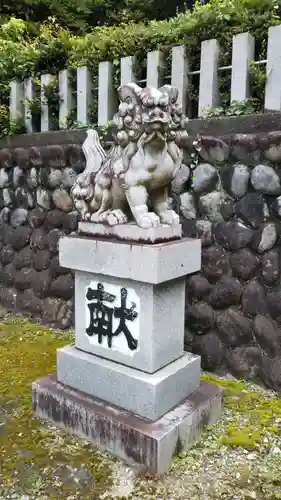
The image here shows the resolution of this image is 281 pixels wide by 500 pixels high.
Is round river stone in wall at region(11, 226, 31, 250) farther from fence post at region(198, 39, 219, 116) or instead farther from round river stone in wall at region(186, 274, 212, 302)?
fence post at region(198, 39, 219, 116)

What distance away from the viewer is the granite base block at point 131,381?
268cm

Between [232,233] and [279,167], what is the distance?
68 cm

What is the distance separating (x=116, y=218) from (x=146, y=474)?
5.20ft

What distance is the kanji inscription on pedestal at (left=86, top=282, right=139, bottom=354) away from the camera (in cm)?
277

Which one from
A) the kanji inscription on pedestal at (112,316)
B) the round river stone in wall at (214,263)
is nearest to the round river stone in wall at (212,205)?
the round river stone in wall at (214,263)

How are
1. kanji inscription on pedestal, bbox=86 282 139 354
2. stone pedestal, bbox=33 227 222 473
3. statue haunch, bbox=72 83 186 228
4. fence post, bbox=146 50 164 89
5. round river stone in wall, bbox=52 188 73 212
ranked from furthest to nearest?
round river stone in wall, bbox=52 188 73 212
fence post, bbox=146 50 164 89
kanji inscription on pedestal, bbox=86 282 139 354
stone pedestal, bbox=33 227 222 473
statue haunch, bbox=72 83 186 228

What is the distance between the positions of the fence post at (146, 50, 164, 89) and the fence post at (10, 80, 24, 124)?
1934 mm

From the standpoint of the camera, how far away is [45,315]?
16.7 ft

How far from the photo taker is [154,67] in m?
4.16

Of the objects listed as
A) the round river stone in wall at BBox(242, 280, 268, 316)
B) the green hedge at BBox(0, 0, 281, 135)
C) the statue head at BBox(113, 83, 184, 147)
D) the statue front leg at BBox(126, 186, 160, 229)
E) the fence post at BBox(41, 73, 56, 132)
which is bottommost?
the round river stone in wall at BBox(242, 280, 268, 316)

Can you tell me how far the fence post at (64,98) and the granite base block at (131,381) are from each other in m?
2.91

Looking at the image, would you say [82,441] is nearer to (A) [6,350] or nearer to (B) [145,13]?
(A) [6,350]

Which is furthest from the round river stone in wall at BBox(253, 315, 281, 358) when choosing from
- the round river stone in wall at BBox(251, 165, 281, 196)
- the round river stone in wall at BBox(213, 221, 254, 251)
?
the round river stone in wall at BBox(251, 165, 281, 196)

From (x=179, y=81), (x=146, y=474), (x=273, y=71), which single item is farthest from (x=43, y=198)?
(x=146, y=474)
